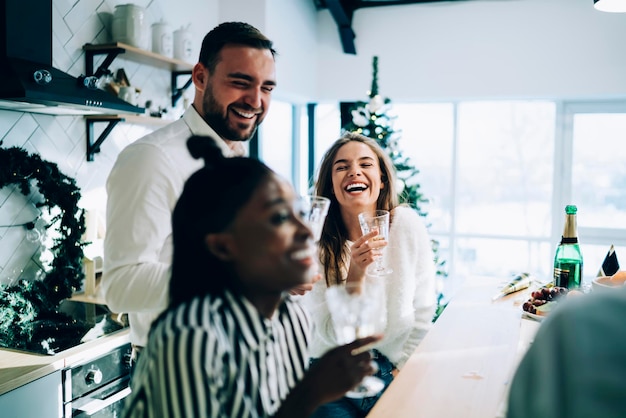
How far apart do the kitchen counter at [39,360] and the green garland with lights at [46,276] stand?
57 millimetres

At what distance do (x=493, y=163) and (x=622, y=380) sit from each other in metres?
4.82

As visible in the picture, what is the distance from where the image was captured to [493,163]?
5.03 meters

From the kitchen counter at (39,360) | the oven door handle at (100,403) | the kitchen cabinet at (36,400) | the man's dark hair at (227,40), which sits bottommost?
the oven door handle at (100,403)

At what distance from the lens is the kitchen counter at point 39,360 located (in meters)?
1.73

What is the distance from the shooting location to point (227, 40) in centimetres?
140

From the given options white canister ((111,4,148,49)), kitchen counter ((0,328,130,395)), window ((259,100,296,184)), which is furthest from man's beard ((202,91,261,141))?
window ((259,100,296,184))

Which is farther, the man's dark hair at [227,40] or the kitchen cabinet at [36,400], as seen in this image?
the kitchen cabinet at [36,400]

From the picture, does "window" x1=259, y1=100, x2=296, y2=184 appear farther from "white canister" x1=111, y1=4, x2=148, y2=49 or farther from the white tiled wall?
"white canister" x1=111, y1=4, x2=148, y2=49

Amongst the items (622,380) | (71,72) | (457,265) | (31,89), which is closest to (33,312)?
(31,89)

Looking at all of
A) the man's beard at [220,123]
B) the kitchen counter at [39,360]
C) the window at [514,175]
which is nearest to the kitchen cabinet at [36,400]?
the kitchen counter at [39,360]

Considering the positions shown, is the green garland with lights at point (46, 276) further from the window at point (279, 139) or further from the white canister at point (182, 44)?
the window at point (279, 139)

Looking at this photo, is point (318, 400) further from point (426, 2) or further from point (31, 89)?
point (426, 2)

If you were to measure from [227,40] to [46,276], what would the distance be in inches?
64.9

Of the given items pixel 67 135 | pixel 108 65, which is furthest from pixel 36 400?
pixel 108 65
